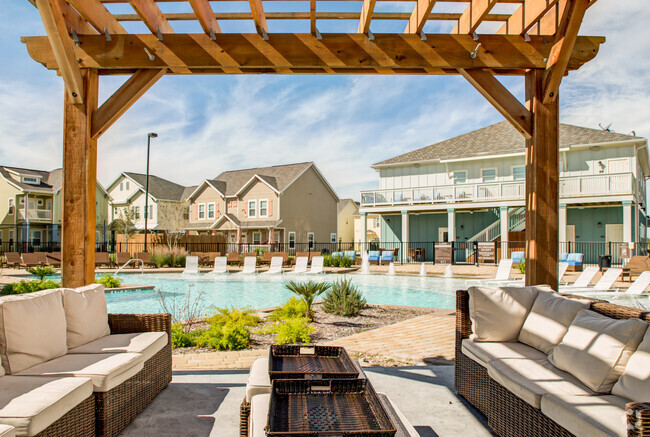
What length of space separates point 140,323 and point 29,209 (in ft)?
118

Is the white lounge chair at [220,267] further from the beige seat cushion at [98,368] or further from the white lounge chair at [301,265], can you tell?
the beige seat cushion at [98,368]

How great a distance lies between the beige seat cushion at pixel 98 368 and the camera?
9.45 ft

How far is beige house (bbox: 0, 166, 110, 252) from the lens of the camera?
111 ft

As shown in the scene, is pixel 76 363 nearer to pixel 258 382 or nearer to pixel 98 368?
pixel 98 368

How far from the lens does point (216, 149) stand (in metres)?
33.3

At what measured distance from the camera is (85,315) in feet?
12.2

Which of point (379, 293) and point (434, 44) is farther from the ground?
point (434, 44)

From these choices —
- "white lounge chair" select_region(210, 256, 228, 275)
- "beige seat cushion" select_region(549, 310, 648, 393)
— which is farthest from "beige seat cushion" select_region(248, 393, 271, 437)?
"white lounge chair" select_region(210, 256, 228, 275)

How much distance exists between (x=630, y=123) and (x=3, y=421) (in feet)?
99.2

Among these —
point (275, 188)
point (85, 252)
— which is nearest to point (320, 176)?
point (275, 188)

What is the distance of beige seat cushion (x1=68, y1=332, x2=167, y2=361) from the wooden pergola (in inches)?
51.4

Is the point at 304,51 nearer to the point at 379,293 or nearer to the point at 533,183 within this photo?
the point at 533,183

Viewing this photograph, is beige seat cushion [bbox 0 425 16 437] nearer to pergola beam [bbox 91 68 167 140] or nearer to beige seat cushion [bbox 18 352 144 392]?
beige seat cushion [bbox 18 352 144 392]

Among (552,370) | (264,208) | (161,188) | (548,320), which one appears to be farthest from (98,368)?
(161,188)
